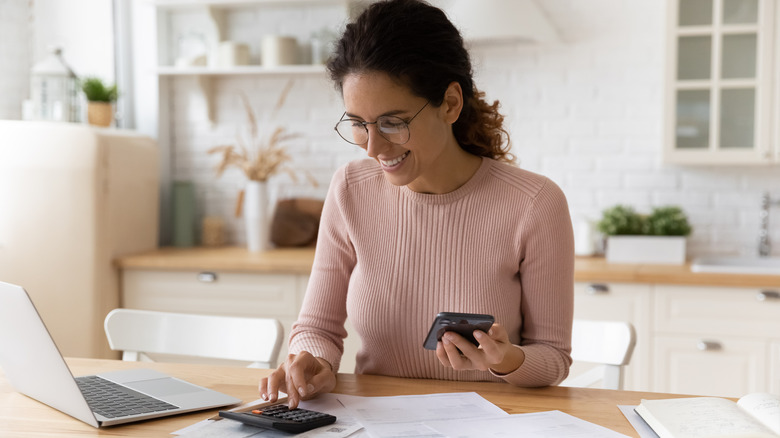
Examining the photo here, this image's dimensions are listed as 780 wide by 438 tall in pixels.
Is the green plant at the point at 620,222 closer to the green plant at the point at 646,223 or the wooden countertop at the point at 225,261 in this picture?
the green plant at the point at 646,223

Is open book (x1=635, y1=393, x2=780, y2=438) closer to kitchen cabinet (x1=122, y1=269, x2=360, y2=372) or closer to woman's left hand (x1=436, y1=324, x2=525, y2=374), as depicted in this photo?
woman's left hand (x1=436, y1=324, x2=525, y2=374)

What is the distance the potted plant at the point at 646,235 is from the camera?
10.5ft

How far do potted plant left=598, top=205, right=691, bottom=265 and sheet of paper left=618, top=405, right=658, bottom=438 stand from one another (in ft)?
6.43

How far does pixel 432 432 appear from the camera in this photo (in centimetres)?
121

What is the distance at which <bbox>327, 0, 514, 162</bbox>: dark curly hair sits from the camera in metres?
1.50

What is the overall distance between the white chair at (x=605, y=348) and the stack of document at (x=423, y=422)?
48cm

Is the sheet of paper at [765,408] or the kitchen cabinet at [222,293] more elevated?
the sheet of paper at [765,408]

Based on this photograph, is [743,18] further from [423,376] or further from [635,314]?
[423,376]

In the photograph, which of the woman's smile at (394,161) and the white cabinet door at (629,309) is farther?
the white cabinet door at (629,309)

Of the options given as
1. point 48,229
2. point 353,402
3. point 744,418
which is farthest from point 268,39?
point 744,418

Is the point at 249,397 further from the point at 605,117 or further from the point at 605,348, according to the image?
the point at 605,117

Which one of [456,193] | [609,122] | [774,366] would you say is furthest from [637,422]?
[609,122]

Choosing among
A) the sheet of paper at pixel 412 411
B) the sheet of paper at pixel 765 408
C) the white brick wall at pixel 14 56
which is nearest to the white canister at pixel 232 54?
the white brick wall at pixel 14 56

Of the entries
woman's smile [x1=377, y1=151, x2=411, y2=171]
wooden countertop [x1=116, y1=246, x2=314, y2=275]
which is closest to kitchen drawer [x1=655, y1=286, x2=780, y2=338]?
wooden countertop [x1=116, y1=246, x2=314, y2=275]
